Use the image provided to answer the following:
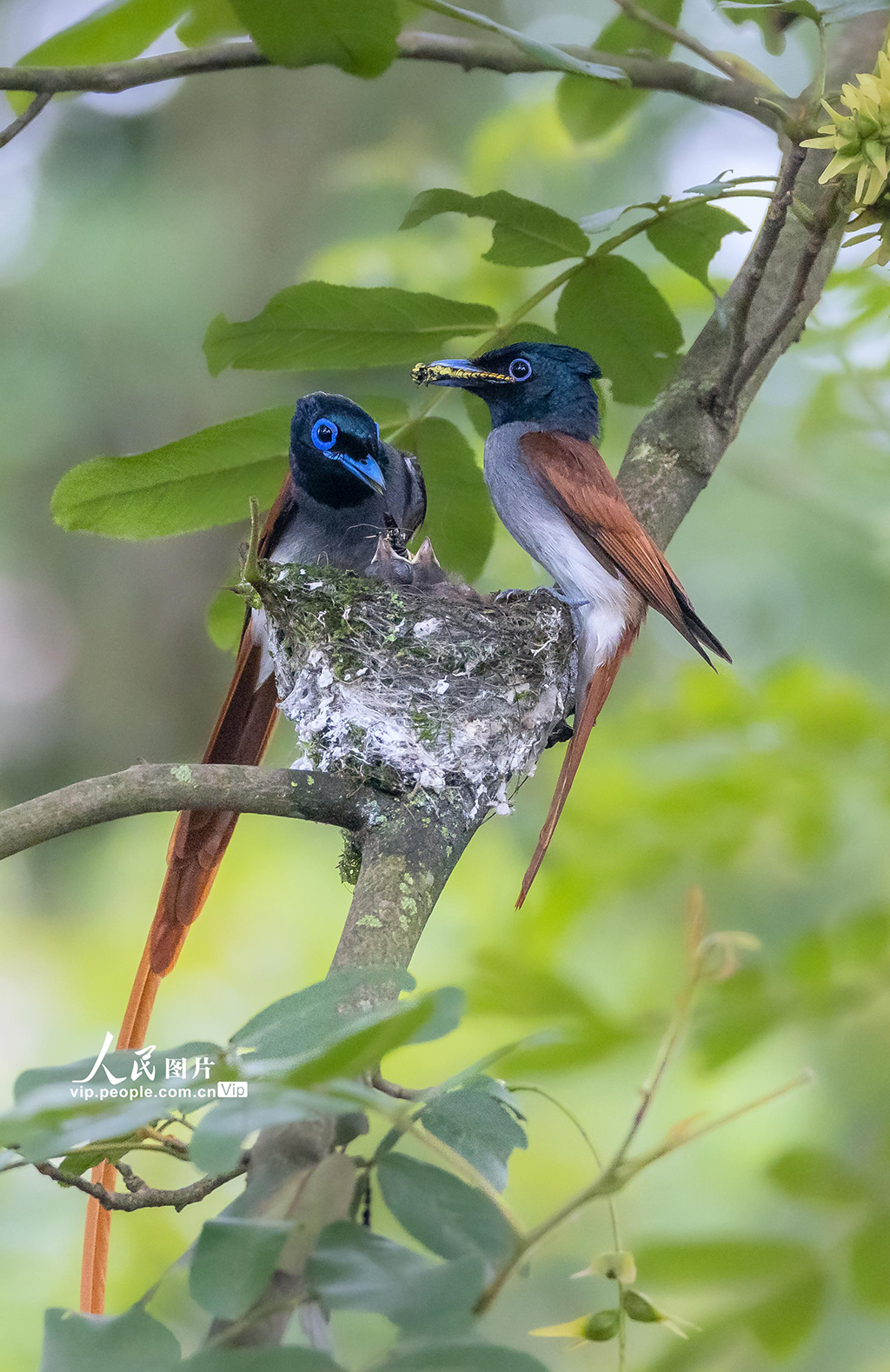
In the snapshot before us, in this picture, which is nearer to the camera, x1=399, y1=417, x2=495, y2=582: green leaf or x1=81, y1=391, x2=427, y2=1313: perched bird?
x1=81, y1=391, x2=427, y2=1313: perched bird

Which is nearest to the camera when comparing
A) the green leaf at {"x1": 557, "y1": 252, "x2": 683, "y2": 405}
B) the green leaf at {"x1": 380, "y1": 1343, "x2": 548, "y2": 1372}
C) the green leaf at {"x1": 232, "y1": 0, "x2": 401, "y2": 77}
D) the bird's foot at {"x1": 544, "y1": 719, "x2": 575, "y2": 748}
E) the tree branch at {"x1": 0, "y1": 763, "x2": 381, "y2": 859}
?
the green leaf at {"x1": 380, "y1": 1343, "x2": 548, "y2": 1372}

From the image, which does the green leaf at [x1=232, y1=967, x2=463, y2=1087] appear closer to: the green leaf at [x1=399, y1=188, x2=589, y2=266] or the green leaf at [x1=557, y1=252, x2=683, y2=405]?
the green leaf at [x1=399, y1=188, x2=589, y2=266]

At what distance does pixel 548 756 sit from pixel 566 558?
82.3 inches

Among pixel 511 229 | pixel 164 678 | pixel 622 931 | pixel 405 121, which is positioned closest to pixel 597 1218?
pixel 622 931

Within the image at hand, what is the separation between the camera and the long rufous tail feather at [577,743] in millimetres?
1832

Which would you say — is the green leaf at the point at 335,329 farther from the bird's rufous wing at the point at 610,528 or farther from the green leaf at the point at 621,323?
the bird's rufous wing at the point at 610,528

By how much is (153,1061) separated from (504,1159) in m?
0.32

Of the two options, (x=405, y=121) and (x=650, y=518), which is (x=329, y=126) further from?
(x=650, y=518)

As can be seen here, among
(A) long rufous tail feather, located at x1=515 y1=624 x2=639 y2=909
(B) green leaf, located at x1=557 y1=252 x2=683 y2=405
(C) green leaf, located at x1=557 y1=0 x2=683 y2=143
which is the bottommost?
(A) long rufous tail feather, located at x1=515 y1=624 x2=639 y2=909

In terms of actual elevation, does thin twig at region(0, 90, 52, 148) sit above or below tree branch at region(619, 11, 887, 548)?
above

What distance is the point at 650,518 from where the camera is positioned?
2.04 metres

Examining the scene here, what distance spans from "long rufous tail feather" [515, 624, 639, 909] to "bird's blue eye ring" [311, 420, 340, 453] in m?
0.70

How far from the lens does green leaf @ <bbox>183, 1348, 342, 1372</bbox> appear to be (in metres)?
0.70

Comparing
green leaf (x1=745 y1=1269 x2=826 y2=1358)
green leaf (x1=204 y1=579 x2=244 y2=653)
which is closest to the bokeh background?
green leaf (x1=745 y1=1269 x2=826 y2=1358)
